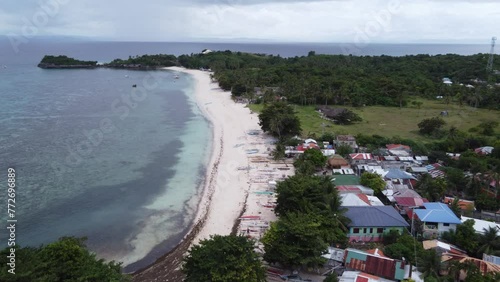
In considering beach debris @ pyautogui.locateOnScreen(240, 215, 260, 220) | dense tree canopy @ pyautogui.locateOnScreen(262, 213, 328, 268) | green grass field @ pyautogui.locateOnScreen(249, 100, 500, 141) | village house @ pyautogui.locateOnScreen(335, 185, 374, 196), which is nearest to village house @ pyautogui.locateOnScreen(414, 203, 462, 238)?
village house @ pyautogui.locateOnScreen(335, 185, 374, 196)

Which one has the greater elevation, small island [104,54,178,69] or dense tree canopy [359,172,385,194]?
small island [104,54,178,69]

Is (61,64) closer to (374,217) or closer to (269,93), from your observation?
(269,93)

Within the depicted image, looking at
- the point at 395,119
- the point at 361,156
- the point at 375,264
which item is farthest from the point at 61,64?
the point at 375,264

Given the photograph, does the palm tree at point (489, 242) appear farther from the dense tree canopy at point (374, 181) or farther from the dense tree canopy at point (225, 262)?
the dense tree canopy at point (225, 262)

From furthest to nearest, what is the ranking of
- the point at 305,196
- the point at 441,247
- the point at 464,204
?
the point at 464,204
the point at 305,196
the point at 441,247

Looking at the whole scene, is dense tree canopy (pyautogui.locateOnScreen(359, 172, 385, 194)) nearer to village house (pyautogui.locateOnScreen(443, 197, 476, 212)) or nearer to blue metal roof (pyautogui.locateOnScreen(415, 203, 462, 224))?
blue metal roof (pyautogui.locateOnScreen(415, 203, 462, 224))

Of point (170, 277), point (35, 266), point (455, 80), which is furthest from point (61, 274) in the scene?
point (455, 80)
